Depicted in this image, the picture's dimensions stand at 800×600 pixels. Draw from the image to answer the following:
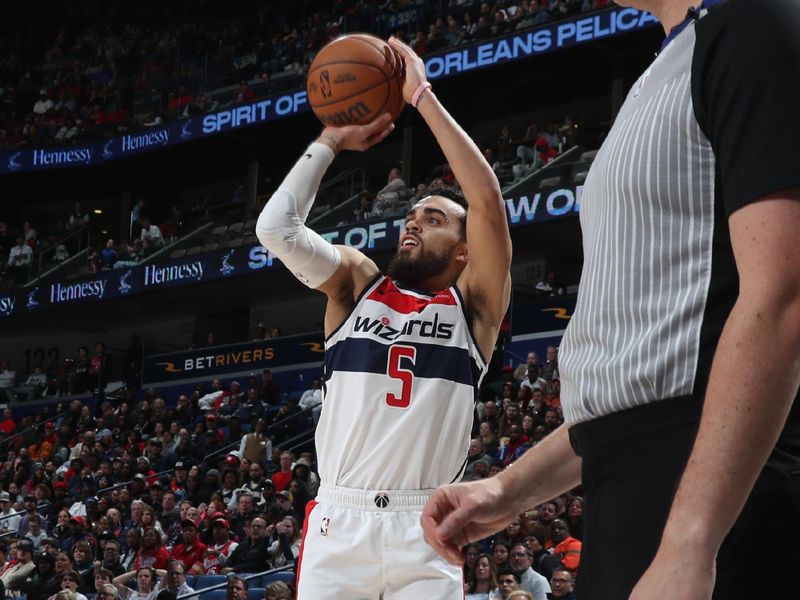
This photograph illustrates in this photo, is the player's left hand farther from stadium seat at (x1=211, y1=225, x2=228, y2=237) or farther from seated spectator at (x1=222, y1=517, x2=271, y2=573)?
stadium seat at (x1=211, y1=225, x2=228, y2=237)

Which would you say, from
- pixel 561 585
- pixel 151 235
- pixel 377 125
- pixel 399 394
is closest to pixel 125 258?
pixel 151 235

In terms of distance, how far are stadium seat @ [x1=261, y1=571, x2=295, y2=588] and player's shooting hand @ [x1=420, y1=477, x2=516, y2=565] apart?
7.77m

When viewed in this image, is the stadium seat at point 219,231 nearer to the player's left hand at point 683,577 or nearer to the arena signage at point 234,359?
the arena signage at point 234,359

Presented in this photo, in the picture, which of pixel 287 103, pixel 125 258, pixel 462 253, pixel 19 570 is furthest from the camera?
pixel 125 258

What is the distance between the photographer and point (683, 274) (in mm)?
1443

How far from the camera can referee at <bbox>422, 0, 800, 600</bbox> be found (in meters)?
1.24

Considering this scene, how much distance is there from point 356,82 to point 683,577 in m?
3.41

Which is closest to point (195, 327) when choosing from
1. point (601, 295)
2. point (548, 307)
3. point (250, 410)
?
point (250, 410)

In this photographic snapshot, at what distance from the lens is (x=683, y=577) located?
1.22 metres

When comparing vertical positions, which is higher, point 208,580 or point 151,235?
point 151,235

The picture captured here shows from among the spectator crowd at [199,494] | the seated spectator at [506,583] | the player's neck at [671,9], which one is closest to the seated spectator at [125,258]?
the spectator crowd at [199,494]

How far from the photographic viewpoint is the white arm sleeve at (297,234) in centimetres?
387

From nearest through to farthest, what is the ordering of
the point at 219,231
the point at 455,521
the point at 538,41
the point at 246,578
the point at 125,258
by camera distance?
the point at 455,521 < the point at 246,578 < the point at 538,41 < the point at 219,231 < the point at 125,258

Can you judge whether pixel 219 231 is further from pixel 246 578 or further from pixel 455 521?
pixel 455 521
